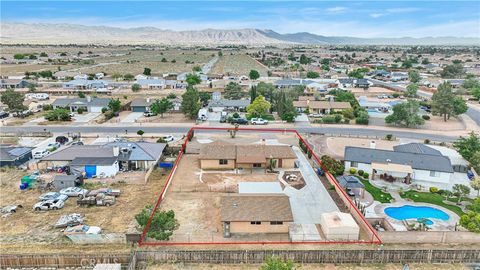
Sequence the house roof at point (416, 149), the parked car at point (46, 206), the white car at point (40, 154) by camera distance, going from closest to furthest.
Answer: the parked car at point (46, 206) → the house roof at point (416, 149) → the white car at point (40, 154)

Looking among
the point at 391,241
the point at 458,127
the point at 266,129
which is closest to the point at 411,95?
the point at 458,127

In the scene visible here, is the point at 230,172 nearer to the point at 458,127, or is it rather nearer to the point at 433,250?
the point at 433,250

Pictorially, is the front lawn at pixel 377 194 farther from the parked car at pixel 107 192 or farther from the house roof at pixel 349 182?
the parked car at pixel 107 192

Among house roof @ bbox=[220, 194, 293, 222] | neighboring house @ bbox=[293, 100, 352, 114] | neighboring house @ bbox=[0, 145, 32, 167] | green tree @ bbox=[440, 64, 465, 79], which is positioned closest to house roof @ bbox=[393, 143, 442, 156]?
house roof @ bbox=[220, 194, 293, 222]

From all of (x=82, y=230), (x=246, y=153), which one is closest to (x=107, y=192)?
(x=82, y=230)

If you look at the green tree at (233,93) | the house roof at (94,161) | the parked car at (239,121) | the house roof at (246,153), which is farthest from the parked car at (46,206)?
the green tree at (233,93)
